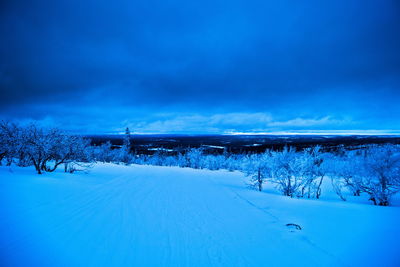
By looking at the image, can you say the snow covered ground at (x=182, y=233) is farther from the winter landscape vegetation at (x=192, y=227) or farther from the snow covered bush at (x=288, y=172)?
the snow covered bush at (x=288, y=172)

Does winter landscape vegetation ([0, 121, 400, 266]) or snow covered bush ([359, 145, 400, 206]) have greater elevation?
snow covered bush ([359, 145, 400, 206])

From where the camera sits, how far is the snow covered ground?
3.37m

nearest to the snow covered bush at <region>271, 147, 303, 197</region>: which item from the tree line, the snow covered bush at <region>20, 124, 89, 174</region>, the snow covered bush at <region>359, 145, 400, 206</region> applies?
the tree line

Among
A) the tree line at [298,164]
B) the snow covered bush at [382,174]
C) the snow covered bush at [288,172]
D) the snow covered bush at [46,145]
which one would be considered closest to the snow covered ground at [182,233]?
the snow covered bush at [382,174]

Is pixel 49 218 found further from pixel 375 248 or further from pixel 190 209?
pixel 375 248

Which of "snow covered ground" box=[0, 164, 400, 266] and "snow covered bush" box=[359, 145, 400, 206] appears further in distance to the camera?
"snow covered bush" box=[359, 145, 400, 206]

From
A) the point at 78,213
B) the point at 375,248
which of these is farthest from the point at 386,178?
the point at 78,213

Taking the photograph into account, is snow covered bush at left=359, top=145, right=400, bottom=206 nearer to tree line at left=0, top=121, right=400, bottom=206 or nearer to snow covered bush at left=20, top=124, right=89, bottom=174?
tree line at left=0, top=121, right=400, bottom=206

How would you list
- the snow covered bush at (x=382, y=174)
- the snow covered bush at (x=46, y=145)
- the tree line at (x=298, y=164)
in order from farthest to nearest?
the snow covered bush at (x=46, y=145) < the tree line at (x=298, y=164) < the snow covered bush at (x=382, y=174)

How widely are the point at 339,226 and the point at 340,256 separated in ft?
5.41

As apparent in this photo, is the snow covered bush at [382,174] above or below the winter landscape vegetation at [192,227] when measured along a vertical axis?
above

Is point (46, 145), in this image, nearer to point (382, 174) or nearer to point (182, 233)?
point (182, 233)

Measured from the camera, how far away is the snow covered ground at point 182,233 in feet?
11.1

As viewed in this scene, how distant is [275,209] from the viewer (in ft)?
21.6
